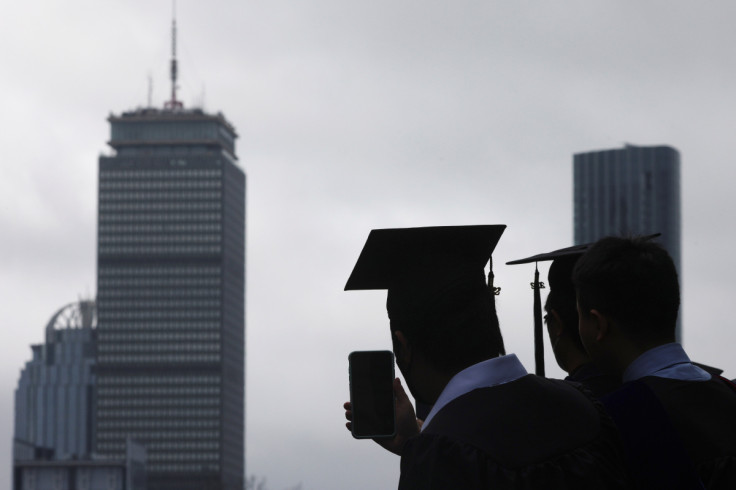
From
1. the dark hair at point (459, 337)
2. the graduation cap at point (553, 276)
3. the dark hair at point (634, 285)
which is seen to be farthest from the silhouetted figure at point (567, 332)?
the dark hair at point (459, 337)

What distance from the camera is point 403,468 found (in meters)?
3.73

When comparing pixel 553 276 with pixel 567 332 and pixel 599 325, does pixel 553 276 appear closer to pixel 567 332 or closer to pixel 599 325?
pixel 567 332

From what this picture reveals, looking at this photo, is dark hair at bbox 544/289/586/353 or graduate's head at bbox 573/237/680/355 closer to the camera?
graduate's head at bbox 573/237/680/355

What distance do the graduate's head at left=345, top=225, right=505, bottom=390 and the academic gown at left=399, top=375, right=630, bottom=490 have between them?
147mm

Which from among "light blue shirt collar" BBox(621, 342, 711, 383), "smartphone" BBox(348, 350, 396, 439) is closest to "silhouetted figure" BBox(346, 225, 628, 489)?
"smartphone" BBox(348, 350, 396, 439)

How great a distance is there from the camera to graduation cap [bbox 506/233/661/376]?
5320 millimetres

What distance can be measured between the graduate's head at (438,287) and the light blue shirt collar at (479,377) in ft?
0.10

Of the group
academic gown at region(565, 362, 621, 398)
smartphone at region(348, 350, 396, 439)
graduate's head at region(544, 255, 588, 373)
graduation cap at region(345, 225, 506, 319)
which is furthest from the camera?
graduate's head at region(544, 255, 588, 373)

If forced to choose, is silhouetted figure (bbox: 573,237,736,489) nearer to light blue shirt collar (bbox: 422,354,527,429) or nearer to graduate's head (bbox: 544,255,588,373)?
light blue shirt collar (bbox: 422,354,527,429)

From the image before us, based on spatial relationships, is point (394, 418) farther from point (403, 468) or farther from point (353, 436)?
point (403, 468)

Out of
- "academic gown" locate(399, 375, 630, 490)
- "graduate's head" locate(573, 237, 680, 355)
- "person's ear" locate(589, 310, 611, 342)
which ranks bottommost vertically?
"academic gown" locate(399, 375, 630, 490)

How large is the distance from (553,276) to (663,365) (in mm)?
1171

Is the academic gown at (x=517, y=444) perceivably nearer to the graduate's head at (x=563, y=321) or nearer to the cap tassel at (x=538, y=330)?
the graduate's head at (x=563, y=321)

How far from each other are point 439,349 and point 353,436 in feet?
1.63
